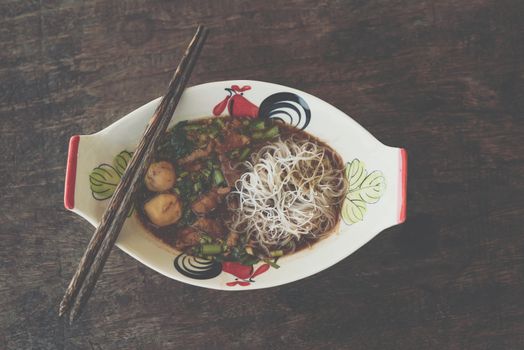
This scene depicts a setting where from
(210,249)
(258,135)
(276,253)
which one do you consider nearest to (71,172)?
(210,249)

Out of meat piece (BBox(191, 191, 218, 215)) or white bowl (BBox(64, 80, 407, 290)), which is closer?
white bowl (BBox(64, 80, 407, 290))

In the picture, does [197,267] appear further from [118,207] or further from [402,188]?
[402,188]

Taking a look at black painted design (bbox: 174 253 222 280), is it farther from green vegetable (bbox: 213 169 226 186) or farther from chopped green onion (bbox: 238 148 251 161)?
chopped green onion (bbox: 238 148 251 161)

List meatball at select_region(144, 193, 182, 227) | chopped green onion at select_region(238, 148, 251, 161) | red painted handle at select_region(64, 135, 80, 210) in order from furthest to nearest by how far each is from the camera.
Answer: chopped green onion at select_region(238, 148, 251, 161), meatball at select_region(144, 193, 182, 227), red painted handle at select_region(64, 135, 80, 210)

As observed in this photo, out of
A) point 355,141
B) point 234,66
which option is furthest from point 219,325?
point 234,66

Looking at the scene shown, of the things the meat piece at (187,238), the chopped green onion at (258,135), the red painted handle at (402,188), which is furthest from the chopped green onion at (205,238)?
the red painted handle at (402,188)

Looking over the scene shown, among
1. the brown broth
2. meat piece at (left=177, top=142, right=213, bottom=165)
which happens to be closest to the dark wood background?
the brown broth
